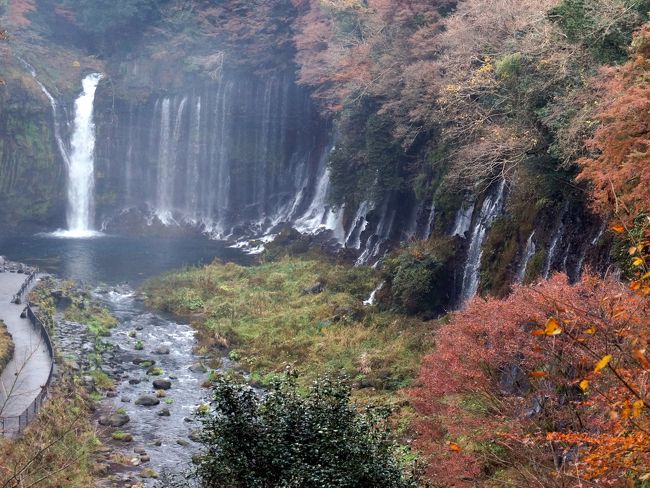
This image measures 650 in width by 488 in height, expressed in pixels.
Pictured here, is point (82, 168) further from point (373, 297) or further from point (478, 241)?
point (478, 241)

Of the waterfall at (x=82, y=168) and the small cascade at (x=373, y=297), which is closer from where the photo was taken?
the small cascade at (x=373, y=297)

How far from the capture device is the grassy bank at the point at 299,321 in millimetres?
22234

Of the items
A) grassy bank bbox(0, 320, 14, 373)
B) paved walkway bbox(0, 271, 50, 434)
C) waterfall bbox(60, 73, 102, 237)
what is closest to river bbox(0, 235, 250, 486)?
paved walkway bbox(0, 271, 50, 434)

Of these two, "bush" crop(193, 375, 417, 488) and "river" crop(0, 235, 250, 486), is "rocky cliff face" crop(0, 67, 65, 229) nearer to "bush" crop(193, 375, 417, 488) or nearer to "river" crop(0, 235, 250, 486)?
"river" crop(0, 235, 250, 486)

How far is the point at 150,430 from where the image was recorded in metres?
18.4

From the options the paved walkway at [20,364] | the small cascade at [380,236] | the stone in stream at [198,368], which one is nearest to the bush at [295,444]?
the paved walkway at [20,364]

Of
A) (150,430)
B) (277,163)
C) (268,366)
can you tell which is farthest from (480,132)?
(277,163)

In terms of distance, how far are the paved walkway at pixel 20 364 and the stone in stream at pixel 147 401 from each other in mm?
2732

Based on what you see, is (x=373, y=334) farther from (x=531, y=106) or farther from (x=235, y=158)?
(x=235, y=158)

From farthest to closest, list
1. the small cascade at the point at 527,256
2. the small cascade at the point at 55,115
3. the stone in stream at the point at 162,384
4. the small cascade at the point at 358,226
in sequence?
the small cascade at the point at 55,115 < the small cascade at the point at 358,226 < the stone in stream at the point at 162,384 < the small cascade at the point at 527,256

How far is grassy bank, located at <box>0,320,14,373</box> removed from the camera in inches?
799

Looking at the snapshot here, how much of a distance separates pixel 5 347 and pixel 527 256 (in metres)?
16.4

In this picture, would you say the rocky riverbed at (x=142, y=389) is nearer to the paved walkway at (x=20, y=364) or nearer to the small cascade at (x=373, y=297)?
the paved walkway at (x=20, y=364)

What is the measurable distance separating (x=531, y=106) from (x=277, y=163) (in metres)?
30.0
